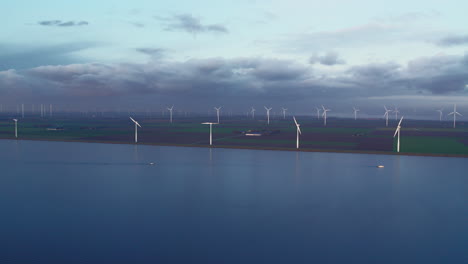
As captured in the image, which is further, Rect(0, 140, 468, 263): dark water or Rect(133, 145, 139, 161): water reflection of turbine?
Rect(133, 145, 139, 161): water reflection of turbine

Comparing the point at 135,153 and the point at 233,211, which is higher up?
the point at 135,153

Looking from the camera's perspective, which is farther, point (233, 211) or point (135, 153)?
point (135, 153)

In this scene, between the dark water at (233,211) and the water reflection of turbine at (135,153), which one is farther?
the water reflection of turbine at (135,153)

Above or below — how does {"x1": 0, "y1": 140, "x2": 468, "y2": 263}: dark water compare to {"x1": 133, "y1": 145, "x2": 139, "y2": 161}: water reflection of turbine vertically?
below

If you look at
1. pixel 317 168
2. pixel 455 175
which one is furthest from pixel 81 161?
pixel 455 175

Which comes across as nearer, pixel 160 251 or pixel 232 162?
pixel 160 251

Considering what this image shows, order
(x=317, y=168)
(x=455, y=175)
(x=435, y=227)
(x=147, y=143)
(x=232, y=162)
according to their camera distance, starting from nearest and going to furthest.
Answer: (x=435, y=227)
(x=455, y=175)
(x=317, y=168)
(x=232, y=162)
(x=147, y=143)

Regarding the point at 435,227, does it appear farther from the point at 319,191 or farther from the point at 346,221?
the point at 319,191

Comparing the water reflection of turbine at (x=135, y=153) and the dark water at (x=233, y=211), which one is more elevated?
the water reflection of turbine at (x=135, y=153)
